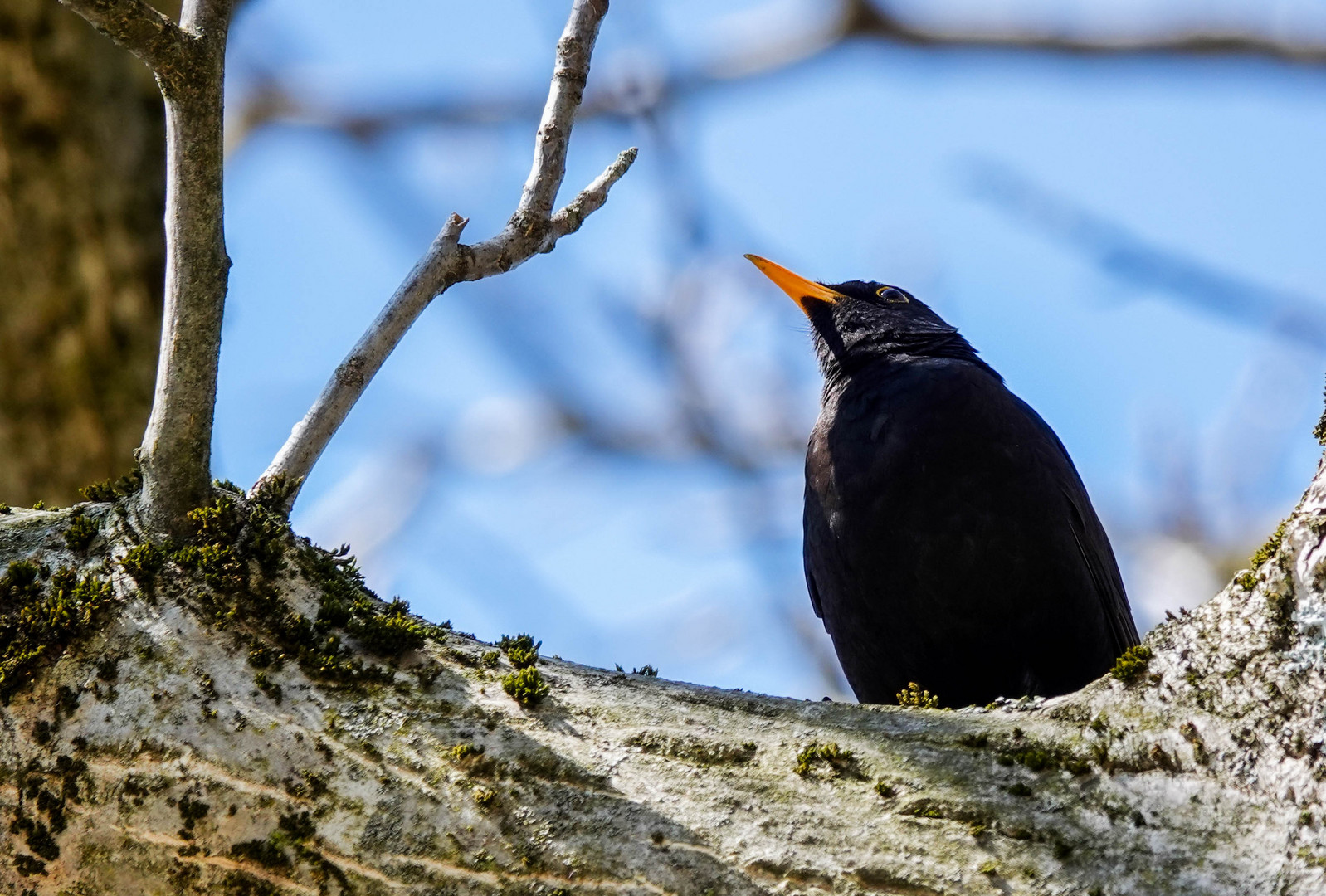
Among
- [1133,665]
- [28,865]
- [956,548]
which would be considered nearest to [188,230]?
[28,865]

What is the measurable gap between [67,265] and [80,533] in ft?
10.7

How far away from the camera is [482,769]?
2.03 metres

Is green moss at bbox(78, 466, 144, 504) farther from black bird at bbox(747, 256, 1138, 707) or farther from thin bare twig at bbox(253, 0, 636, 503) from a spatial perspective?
black bird at bbox(747, 256, 1138, 707)

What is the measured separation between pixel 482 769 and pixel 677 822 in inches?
12.8

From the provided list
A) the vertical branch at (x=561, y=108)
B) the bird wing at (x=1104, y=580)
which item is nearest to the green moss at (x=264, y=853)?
the vertical branch at (x=561, y=108)

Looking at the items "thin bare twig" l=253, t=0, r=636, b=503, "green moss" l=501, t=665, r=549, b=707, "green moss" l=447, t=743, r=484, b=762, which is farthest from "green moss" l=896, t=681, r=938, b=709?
"thin bare twig" l=253, t=0, r=636, b=503

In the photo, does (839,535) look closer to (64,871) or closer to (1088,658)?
(1088,658)

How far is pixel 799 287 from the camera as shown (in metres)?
5.69

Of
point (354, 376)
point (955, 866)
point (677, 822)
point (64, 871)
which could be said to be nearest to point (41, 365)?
point (354, 376)

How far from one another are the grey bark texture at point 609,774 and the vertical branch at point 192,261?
20 centimetres

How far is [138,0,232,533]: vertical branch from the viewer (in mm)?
2176

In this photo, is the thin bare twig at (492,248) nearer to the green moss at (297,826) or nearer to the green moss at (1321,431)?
the green moss at (297,826)

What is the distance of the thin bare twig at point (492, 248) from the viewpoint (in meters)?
2.54

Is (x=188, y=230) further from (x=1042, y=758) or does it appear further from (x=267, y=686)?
(x=1042, y=758)
